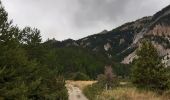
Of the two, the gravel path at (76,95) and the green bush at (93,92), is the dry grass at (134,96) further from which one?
the gravel path at (76,95)

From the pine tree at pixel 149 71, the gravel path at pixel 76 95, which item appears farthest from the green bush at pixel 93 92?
the pine tree at pixel 149 71

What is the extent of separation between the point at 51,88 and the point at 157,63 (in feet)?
31.7

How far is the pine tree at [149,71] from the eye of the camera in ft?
103

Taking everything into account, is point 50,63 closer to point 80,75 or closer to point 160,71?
point 160,71

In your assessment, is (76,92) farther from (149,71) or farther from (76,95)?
(149,71)

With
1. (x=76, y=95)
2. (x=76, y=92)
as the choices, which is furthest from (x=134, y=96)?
(x=76, y=92)

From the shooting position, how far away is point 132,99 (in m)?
25.0

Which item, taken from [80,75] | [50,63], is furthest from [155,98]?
[80,75]

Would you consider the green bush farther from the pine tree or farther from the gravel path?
the pine tree

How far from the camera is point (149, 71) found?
104 feet

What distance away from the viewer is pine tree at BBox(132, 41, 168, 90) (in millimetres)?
31422

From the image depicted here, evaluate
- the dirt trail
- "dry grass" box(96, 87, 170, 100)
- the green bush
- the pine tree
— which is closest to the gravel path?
the dirt trail

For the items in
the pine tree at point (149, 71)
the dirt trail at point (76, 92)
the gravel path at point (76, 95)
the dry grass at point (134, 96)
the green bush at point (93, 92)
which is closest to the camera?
the dry grass at point (134, 96)

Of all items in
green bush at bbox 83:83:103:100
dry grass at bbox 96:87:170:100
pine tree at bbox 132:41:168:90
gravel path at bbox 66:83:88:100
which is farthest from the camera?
gravel path at bbox 66:83:88:100
